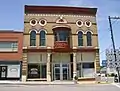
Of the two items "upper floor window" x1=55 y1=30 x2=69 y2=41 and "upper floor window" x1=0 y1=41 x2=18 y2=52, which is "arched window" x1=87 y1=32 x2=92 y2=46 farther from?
"upper floor window" x1=0 y1=41 x2=18 y2=52

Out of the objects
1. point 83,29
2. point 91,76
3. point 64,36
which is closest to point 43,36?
point 64,36

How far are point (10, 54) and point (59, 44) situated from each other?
755cm

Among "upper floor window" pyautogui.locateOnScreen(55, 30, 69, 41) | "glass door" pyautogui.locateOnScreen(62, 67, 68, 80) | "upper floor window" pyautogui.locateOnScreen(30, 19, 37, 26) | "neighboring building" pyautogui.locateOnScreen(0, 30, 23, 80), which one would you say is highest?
"upper floor window" pyautogui.locateOnScreen(30, 19, 37, 26)

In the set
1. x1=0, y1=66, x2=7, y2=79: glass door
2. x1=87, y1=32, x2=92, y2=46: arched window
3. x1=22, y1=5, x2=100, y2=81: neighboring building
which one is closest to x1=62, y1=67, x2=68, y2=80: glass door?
x1=22, y1=5, x2=100, y2=81: neighboring building

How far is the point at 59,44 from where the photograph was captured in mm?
35000

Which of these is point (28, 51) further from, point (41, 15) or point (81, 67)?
point (81, 67)

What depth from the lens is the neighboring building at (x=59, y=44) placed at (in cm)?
3491

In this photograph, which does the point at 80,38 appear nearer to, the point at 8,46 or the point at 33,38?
the point at 33,38

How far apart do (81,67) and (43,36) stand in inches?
281

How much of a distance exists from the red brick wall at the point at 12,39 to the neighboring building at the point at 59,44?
196cm

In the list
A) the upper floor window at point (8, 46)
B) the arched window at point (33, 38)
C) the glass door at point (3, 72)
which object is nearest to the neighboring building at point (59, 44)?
the arched window at point (33, 38)

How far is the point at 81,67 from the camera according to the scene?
35.6 metres

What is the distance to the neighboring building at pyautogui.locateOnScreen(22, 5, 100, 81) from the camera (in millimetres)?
34906

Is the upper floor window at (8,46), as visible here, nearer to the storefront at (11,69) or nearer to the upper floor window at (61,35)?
the storefront at (11,69)
